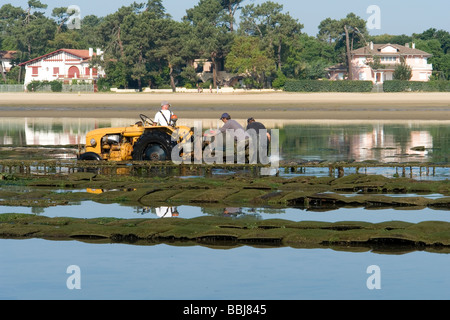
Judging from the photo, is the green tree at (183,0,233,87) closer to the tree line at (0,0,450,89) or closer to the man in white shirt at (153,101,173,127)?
the tree line at (0,0,450,89)

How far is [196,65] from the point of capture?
125562 millimetres

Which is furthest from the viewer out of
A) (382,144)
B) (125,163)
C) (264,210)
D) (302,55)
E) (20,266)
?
(302,55)

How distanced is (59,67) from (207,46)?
989 inches

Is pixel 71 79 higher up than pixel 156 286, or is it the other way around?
pixel 71 79

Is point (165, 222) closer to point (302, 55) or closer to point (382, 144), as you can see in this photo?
point (382, 144)

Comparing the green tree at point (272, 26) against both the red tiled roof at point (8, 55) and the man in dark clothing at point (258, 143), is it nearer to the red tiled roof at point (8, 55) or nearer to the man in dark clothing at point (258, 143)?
the red tiled roof at point (8, 55)

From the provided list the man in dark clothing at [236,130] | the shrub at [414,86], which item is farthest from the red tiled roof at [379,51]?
the man in dark clothing at [236,130]

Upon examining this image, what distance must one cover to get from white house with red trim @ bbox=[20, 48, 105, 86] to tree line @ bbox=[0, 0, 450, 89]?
17.0ft

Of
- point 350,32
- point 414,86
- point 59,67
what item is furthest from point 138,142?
point 350,32

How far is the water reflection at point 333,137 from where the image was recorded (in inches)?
1101

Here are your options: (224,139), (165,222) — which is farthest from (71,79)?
(165,222)

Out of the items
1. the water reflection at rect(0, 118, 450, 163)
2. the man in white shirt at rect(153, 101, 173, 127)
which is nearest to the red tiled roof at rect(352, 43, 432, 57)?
Result: the water reflection at rect(0, 118, 450, 163)
